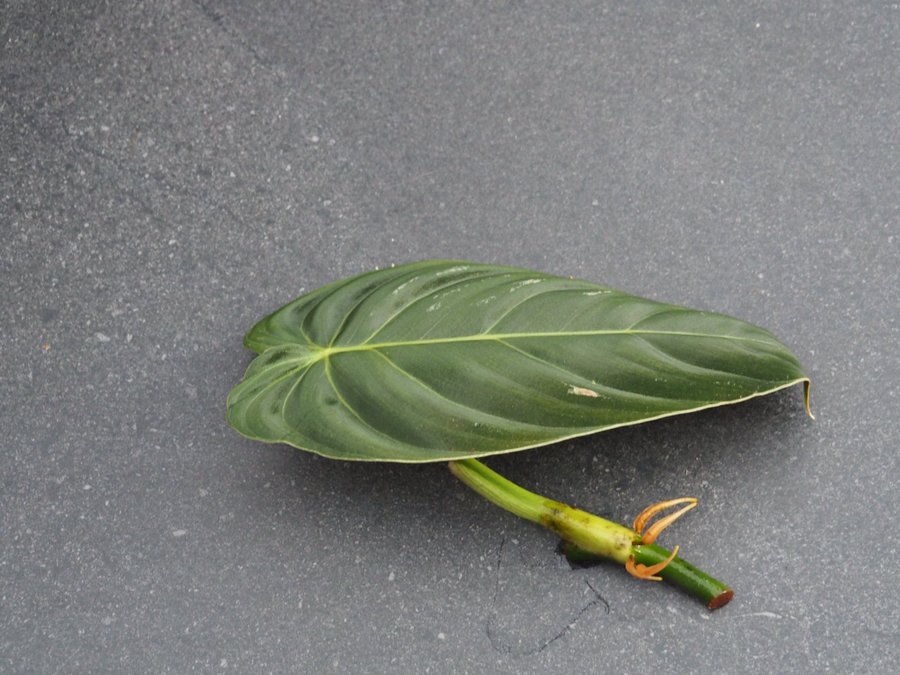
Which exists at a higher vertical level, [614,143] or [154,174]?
[614,143]

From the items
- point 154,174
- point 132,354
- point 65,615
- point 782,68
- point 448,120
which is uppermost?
point 782,68

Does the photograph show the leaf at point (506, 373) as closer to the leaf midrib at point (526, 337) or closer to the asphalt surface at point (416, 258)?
the leaf midrib at point (526, 337)

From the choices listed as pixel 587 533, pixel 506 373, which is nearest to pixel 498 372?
pixel 506 373

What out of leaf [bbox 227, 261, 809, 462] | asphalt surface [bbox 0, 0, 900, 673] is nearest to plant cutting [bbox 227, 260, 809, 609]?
leaf [bbox 227, 261, 809, 462]

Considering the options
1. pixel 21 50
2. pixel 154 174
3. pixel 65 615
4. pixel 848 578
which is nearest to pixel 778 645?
pixel 848 578

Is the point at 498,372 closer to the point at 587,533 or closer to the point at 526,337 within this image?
the point at 526,337

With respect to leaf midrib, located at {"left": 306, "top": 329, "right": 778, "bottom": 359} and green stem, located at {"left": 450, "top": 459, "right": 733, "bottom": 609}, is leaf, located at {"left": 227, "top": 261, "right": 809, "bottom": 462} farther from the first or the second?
green stem, located at {"left": 450, "top": 459, "right": 733, "bottom": 609}

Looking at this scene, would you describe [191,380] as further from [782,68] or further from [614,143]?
[782,68]
